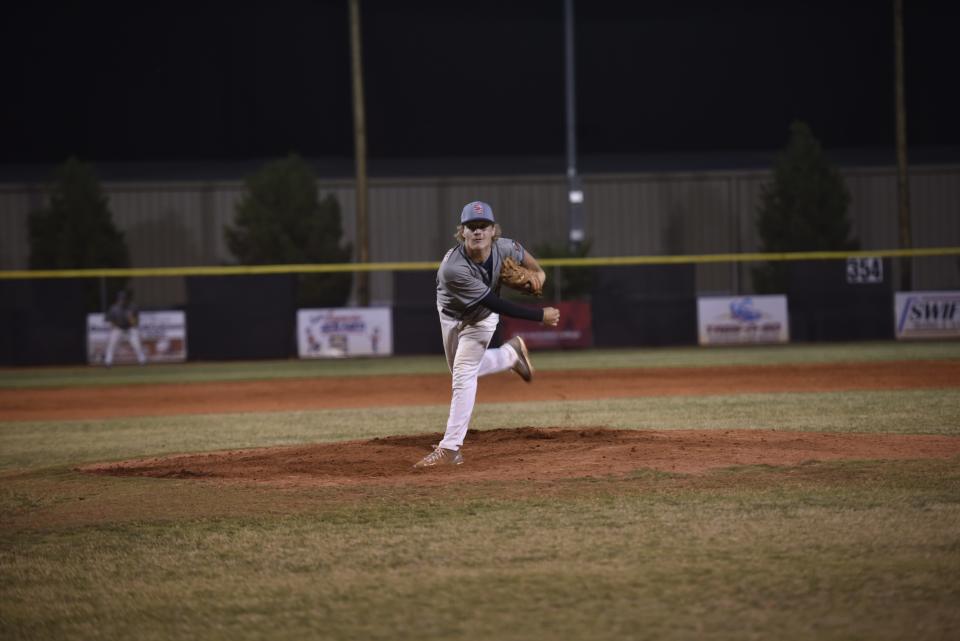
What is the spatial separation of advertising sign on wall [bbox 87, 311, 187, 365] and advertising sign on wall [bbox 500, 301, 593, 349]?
730 cm

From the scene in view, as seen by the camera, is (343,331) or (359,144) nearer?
(343,331)

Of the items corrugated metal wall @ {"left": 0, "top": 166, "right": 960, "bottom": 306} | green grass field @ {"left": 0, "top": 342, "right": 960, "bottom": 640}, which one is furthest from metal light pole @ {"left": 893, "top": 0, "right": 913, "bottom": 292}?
green grass field @ {"left": 0, "top": 342, "right": 960, "bottom": 640}

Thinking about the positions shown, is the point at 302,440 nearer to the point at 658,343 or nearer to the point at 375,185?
the point at 658,343

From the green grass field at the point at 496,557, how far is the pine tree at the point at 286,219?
22.8m

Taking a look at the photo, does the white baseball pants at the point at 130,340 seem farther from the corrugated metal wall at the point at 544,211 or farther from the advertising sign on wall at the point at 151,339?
the corrugated metal wall at the point at 544,211

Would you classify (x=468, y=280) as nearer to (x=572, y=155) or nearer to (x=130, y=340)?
(x=130, y=340)

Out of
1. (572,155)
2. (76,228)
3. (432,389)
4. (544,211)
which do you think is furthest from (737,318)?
(76,228)

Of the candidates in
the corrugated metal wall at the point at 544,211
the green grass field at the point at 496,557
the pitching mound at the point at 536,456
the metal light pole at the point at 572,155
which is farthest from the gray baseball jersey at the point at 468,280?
the corrugated metal wall at the point at 544,211

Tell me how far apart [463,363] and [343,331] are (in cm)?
1624

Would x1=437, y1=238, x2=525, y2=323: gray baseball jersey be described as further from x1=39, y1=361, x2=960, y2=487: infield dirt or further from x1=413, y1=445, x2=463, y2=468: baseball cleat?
x1=39, y1=361, x2=960, y2=487: infield dirt

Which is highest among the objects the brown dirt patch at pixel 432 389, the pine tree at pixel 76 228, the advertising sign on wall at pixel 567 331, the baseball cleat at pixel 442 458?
the pine tree at pixel 76 228

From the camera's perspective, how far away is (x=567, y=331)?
23.6 meters

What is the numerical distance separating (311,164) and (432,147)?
5285mm

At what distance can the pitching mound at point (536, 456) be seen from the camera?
670 centimetres
